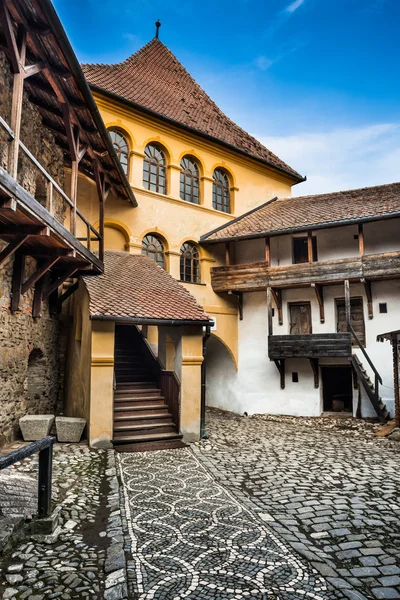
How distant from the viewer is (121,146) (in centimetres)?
1448

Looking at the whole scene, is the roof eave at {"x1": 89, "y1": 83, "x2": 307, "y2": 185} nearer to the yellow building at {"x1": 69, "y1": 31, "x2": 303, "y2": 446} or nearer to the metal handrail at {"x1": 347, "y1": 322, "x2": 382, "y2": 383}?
the yellow building at {"x1": 69, "y1": 31, "x2": 303, "y2": 446}

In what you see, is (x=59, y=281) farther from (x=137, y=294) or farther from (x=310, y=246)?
(x=310, y=246)

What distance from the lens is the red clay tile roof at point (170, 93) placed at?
15.4 meters

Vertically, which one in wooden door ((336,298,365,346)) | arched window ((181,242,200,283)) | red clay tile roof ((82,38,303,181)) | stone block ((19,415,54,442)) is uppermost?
red clay tile roof ((82,38,303,181))

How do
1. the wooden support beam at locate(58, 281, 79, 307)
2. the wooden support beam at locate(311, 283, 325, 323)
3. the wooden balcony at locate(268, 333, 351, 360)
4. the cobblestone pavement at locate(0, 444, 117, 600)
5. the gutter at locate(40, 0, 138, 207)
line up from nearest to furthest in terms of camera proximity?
the cobblestone pavement at locate(0, 444, 117, 600) < the gutter at locate(40, 0, 138, 207) < the wooden support beam at locate(58, 281, 79, 307) < the wooden balcony at locate(268, 333, 351, 360) < the wooden support beam at locate(311, 283, 325, 323)

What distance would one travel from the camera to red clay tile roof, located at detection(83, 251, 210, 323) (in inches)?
371

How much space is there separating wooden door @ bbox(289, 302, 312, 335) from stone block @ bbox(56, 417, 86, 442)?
931 cm

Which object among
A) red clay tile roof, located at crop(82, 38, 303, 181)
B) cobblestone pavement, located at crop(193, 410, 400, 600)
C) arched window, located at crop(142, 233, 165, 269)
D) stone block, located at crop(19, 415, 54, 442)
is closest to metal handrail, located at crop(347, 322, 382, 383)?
cobblestone pavement, located at crop(193, 410, 400, 600)

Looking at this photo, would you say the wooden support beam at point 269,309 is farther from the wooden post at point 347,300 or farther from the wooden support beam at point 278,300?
the wooden post at point 347,300

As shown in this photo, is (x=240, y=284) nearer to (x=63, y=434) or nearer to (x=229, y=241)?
(x=229, y=241)

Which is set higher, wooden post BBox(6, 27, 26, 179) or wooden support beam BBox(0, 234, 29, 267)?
wooden post BBox(6, 27, 26, 179)

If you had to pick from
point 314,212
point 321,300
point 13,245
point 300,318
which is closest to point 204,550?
point 13,245

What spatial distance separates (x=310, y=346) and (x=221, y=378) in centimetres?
443

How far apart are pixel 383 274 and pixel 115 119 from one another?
A: 401 inches
